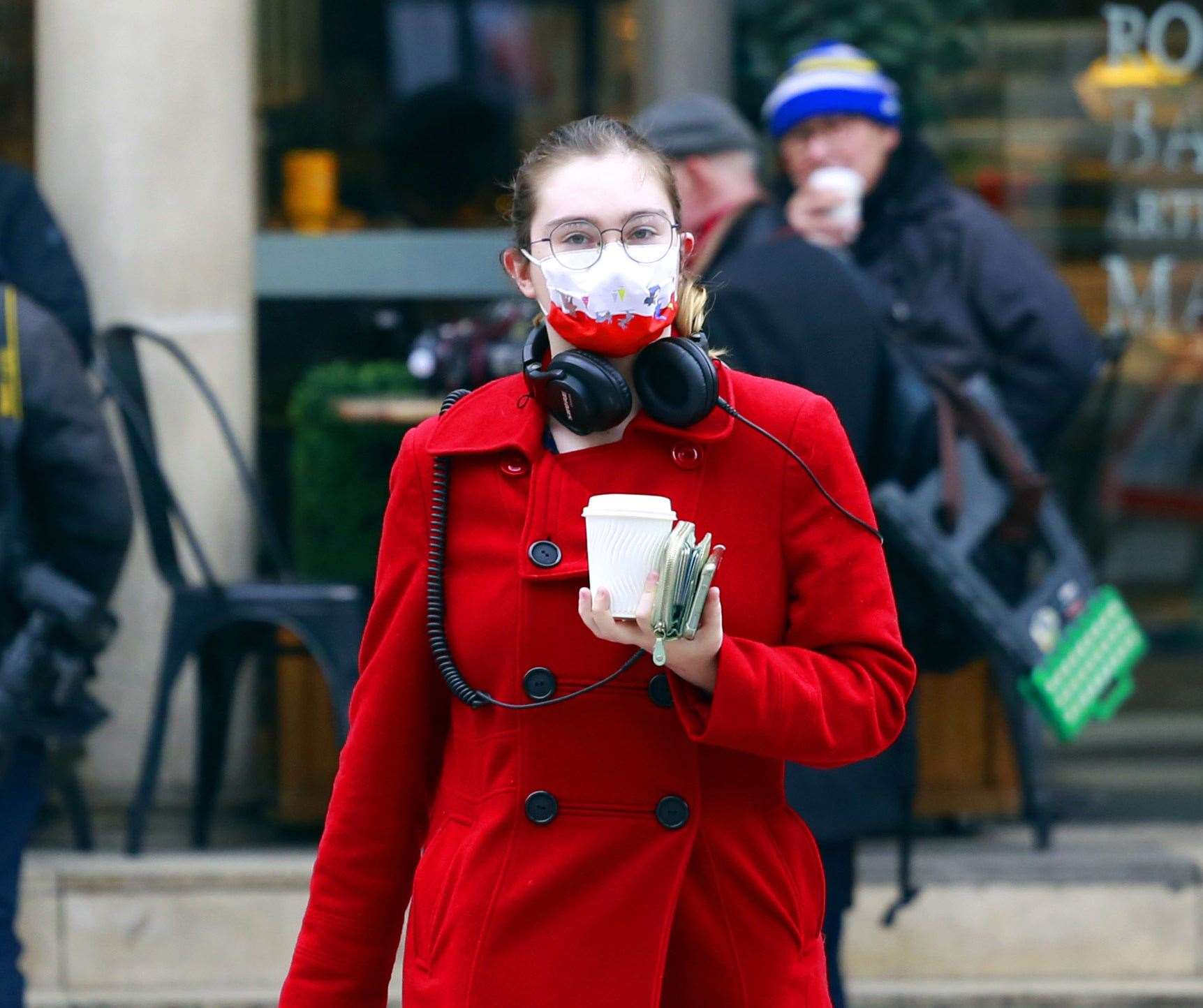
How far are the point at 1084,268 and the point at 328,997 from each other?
4420 millimetres

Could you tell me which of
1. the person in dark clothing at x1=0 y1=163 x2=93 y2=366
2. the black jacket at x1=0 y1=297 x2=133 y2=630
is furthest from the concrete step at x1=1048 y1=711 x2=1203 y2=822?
the person in dark clothing at x1=0 y1=163 x2=93 y2=366

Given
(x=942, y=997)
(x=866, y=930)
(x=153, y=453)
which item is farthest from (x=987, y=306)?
(x=153, y=453)

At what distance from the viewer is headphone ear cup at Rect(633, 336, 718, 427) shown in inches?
86.5

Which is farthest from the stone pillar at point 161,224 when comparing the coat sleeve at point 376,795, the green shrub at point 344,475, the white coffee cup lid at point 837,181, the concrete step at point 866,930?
the coat sleeve at point 376,795

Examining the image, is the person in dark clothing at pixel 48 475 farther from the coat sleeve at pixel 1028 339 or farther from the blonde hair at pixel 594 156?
the coat sleeve at pixel 1028 339

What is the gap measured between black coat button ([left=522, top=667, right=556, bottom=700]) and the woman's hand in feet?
0.49

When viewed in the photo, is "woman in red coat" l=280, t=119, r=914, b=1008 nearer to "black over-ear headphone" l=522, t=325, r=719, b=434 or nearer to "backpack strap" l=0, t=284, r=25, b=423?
"black over-ear headphone" l=522, t=325, r=719, b=434

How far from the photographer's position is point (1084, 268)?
6.12 metres

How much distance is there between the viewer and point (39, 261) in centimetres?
518

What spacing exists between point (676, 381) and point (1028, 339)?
249cm

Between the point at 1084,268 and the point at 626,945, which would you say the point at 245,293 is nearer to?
the point at 1084,268

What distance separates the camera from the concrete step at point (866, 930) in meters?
4.96

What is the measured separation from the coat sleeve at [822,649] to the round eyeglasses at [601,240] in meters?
0.26

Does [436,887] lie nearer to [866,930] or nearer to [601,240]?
[601,240]
